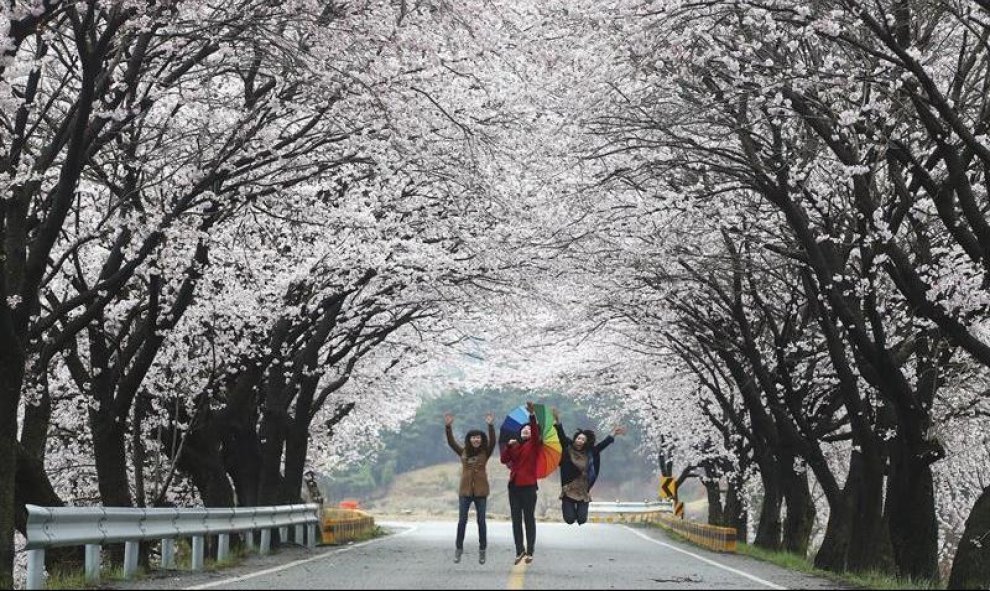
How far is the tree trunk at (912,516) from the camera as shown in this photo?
17031mm

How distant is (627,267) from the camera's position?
26719 millimetres

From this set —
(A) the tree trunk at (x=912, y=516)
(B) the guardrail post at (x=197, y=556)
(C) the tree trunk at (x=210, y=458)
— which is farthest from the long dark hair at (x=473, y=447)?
(C) the tree trunk at (x=210, y=458)

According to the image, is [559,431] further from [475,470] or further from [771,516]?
[771,516]

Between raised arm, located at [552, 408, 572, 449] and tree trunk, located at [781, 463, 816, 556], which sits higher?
raised arm, located at [552, 408, 572, 449]

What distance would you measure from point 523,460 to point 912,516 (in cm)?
570

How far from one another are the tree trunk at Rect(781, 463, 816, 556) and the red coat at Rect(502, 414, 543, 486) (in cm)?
1270

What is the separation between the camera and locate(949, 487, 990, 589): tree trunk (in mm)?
14219

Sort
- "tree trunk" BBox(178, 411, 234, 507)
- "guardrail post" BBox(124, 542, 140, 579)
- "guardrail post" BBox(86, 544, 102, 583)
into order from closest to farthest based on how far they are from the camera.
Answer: "guardrail post" BBox(86, 544, 102, 583) → "guardrail post" BBox(124, 542, 140, 579) → "tree trunk" BBox(178, 411, 234, 507)

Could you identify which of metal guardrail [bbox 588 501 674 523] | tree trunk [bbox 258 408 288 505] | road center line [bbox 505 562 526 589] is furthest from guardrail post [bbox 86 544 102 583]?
metal guardrail [bbox 588 501 674 523]

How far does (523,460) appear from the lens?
51.1 ft

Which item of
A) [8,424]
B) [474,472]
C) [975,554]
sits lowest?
[975,554]

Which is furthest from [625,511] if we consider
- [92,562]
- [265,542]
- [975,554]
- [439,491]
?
[439,491]

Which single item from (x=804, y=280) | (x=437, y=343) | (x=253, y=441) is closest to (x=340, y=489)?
(x=437, y=343)

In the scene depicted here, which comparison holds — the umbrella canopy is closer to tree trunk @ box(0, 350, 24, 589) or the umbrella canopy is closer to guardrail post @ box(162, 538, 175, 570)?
guardrail post @ box(162, 538, 175, 570)
